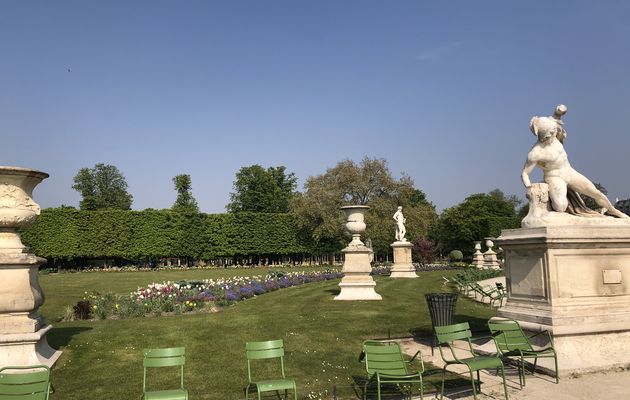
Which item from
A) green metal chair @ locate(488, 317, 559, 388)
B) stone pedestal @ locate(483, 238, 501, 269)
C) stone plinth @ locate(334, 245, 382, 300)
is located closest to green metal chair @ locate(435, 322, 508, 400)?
green metal chair @ locate(488, 317, 559, 388)

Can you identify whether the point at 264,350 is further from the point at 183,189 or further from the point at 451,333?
the point at 183,189

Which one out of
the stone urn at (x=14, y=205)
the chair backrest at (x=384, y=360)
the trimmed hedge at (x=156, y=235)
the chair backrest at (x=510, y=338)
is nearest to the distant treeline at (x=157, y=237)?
the trimmed hedge at (x=156, y=235)

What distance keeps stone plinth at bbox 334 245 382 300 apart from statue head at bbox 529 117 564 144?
23.3 ft

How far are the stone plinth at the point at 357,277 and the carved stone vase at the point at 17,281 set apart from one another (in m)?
8.80

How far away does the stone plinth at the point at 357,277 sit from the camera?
1401cm

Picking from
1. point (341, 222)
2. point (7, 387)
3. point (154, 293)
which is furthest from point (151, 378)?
point (341, 222)

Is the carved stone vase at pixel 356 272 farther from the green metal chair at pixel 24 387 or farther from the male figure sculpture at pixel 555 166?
the green metal chair at pixel 24 387

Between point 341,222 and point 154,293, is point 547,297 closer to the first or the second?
point 154,293

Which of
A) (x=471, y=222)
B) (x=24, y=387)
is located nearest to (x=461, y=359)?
(x=24, y=387)

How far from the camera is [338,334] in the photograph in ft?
→ 30.2

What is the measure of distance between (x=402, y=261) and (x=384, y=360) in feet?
60.3

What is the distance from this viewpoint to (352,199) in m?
42.6

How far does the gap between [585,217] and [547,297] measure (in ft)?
4.93

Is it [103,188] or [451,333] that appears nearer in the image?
[451,333]
